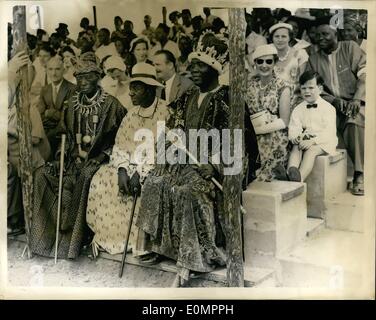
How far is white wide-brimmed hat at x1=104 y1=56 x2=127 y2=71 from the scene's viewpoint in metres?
1.36

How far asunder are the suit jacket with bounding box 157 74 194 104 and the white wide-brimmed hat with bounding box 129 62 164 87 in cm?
3

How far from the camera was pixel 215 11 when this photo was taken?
1356mm

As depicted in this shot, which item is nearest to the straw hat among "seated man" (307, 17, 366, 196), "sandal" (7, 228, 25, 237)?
"seated man" (307, 17, 366, 196)

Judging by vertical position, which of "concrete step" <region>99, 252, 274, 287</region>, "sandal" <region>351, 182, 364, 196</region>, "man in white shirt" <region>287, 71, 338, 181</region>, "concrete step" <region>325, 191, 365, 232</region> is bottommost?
"concrete step" <region>99, 252, 274, 287</region>

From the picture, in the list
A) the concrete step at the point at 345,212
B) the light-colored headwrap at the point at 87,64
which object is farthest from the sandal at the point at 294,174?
the light-colored headwrap at the point at 87,64

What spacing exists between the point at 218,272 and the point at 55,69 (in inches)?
27.2

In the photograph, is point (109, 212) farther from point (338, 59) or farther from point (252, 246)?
point (338, 59)

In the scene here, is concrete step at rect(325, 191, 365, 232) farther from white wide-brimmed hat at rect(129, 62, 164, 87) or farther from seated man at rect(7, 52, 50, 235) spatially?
seated man at rect(7, 52, 50, 235)

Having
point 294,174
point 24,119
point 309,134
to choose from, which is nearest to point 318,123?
point 309,134

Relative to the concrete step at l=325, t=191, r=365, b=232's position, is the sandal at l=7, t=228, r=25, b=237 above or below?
below

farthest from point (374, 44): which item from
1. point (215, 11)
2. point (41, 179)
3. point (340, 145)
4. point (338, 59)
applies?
point (41, 179)

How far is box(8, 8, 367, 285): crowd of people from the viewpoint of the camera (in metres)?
1.36

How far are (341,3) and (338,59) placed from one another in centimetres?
15

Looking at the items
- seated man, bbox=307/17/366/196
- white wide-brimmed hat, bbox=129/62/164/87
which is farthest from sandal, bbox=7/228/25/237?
seated man, bbox=307/17/366/196
